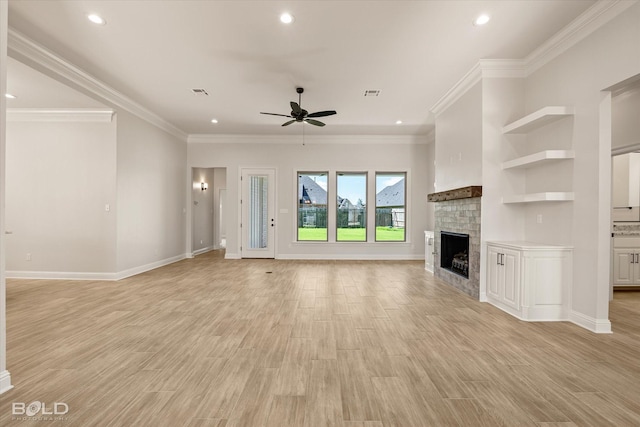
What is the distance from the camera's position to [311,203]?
866 centimetres

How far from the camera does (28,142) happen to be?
18.7 feet

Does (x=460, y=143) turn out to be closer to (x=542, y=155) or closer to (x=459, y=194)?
(x=459, y=194)

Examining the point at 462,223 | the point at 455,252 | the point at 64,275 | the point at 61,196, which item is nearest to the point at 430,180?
the point at 455,252

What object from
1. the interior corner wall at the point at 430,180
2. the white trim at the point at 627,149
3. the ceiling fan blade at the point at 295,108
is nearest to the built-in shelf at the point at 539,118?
the white trim at the point at 627,149

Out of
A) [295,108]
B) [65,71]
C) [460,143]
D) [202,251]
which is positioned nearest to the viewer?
[65,71]

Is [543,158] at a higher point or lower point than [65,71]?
lower

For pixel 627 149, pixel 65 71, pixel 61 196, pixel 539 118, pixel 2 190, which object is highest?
pixel 65 71

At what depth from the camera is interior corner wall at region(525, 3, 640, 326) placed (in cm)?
309

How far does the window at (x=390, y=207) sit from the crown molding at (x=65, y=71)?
6000mm

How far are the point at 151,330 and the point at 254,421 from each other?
6.57 feet

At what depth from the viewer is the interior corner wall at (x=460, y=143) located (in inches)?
181

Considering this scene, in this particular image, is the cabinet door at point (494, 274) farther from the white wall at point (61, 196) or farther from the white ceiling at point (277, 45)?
the white wall at point (61, 196)

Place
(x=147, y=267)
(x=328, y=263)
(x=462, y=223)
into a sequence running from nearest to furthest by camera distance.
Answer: (x=462, y=223)
(x=147, y=267)
(x=328, y=263)

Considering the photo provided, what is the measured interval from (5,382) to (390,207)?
7.83 metres
